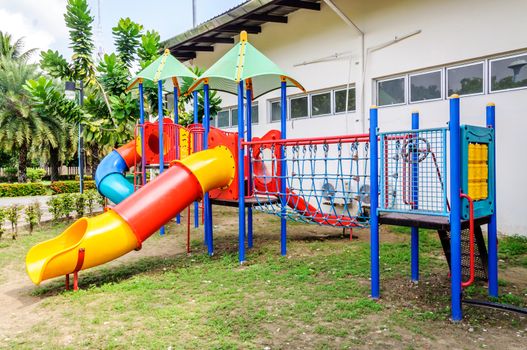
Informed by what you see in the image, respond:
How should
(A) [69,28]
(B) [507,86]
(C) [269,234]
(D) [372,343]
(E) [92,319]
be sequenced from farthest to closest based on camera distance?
(A) [69,28] < (C) [269,234] < (B) [507,86] < (E) [92,319] < (D) [372,343]

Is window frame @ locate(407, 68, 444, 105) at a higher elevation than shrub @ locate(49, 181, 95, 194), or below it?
higher

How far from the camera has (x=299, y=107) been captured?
11.3 meters

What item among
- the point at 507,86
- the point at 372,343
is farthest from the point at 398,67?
the point at 372,343

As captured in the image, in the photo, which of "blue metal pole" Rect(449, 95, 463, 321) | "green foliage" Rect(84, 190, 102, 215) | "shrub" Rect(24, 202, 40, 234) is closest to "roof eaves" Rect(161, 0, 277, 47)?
"green foliage" Rect(84, 190, 102, 215)

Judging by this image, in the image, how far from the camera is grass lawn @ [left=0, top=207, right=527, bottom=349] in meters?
3.70

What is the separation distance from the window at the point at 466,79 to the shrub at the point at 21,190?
21.6 m

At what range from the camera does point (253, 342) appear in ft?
11.9

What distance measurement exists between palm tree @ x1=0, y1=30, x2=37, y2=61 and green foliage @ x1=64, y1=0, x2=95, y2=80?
1607 centimetres

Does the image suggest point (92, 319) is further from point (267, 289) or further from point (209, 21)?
point (209, 21)

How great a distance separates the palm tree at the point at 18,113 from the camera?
72.5 feet

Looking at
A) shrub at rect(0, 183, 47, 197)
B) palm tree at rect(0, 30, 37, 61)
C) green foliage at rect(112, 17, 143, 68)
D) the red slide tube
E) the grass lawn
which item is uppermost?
palm tree at rect(0, 30, 37, 61)

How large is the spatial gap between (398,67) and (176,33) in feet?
24.1

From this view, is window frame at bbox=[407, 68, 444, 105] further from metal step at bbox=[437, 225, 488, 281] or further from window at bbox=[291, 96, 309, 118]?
metal step at bbox=[437, 225, 488, 281]

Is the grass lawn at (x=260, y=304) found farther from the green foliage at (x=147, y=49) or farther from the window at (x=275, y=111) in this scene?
the green foliage at (x=147, y=49)
